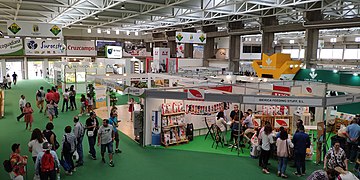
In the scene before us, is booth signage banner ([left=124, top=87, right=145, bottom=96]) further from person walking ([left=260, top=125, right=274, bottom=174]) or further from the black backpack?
person walking ([left=260, top=125, right=274, bottom=174])

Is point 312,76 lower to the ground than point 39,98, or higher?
higher

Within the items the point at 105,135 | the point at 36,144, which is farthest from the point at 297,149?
the point at 36,144

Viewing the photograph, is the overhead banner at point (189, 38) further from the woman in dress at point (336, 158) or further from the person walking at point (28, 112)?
the woman in dress at point (336, 158)

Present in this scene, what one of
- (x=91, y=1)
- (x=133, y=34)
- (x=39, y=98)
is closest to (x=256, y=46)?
(x=133, y=34)

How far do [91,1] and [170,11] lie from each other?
5433mm

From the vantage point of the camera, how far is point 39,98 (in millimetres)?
12656

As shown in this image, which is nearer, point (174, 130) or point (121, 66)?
point (174, 130)

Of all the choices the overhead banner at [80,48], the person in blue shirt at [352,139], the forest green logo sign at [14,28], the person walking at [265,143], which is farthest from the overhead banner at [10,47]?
the overhead banner at [80,48]

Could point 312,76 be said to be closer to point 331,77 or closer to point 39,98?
point 331,77

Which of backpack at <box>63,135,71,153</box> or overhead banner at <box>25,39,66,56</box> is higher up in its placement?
overhead banner at <box>25,39,66,56</box>

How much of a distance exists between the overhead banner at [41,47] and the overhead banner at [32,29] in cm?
163

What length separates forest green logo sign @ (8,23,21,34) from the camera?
10786 mm

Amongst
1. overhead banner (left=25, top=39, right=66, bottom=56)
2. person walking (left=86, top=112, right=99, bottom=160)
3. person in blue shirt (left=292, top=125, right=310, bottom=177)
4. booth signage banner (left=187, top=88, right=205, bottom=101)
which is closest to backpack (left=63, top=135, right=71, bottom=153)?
person walking (left=86, top=112, right=99, bottom=160)

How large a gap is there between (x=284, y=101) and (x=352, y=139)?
216 centimetres
